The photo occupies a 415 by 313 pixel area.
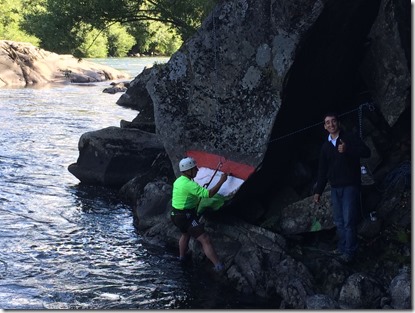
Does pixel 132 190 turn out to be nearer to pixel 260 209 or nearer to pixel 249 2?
pixel 260 209

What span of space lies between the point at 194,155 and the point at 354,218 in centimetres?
385

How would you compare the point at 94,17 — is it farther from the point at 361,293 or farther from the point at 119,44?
the point at 119,44

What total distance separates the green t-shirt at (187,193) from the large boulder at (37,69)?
→ 1408 inches

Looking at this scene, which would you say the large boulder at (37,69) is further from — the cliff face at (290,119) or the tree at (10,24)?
the cliff face at (290,119)

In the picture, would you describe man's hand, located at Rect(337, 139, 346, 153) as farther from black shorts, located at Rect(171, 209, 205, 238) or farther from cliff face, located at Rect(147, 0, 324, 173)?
black shorts, located at Rect(171, 209, 205, 238)

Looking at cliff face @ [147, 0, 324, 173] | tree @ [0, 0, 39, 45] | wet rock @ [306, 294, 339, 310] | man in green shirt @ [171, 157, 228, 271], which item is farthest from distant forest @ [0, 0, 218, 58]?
tree @ [0, 0, 39, 45]

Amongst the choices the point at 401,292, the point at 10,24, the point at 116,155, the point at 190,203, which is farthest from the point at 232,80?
the point at 10,24

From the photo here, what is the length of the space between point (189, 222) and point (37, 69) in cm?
4097

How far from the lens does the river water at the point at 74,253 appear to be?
1043cm

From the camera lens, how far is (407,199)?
10.9 meters

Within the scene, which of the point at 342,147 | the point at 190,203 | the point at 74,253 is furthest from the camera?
the point at 74,253

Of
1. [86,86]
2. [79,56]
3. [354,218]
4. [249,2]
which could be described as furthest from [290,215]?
[86,86]

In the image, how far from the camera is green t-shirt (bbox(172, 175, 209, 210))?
1125 centimetres

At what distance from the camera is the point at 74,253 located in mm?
12609
